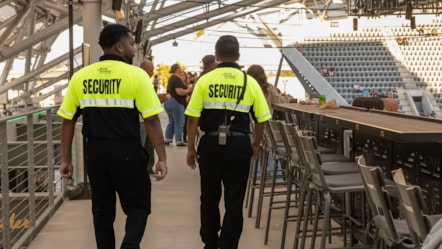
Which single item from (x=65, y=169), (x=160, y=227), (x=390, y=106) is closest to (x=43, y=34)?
(x=390, y=106)

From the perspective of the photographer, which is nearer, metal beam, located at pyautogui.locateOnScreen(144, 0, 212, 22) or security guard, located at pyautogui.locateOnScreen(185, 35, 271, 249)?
security guard, located at pyautogui.locateOnScreen(185, 35, 271, 249)

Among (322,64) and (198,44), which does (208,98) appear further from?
(198,44)

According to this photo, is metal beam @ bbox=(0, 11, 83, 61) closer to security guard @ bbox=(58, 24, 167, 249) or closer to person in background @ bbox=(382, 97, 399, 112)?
person in background @ bbox=(382, 97, 399, 112)

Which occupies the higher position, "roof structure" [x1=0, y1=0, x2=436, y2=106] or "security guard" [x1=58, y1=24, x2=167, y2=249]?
"roof structure" [x1=0, y1=0, x2=436, y2=106]

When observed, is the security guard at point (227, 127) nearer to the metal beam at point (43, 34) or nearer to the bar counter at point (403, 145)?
the bar counter at point (403, 145)

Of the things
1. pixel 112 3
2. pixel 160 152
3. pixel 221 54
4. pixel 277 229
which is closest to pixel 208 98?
pixel 221 54

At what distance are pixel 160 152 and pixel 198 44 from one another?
132 ft

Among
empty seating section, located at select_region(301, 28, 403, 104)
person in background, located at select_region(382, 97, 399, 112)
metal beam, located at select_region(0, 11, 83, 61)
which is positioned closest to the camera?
person in background, located at select_region(382, 97, 399, 112)

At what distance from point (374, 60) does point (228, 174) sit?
101ft

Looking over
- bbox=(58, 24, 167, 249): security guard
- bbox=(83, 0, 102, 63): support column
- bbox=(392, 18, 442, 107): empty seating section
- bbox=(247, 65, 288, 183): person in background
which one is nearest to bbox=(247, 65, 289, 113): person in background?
bbox=(247, 65, 288, 183): person in background

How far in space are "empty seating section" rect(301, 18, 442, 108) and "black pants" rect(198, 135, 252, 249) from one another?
2833cm

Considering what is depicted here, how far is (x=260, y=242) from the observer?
5551 mm

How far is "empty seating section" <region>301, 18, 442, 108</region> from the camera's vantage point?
33.2 metres

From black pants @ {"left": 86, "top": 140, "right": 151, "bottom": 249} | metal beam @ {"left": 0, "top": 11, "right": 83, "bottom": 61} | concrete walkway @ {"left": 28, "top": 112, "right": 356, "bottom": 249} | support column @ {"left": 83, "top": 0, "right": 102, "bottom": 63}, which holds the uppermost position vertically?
metal beam @ {"left": 0, "top": 11, "right": 83, "bottom": 61}
